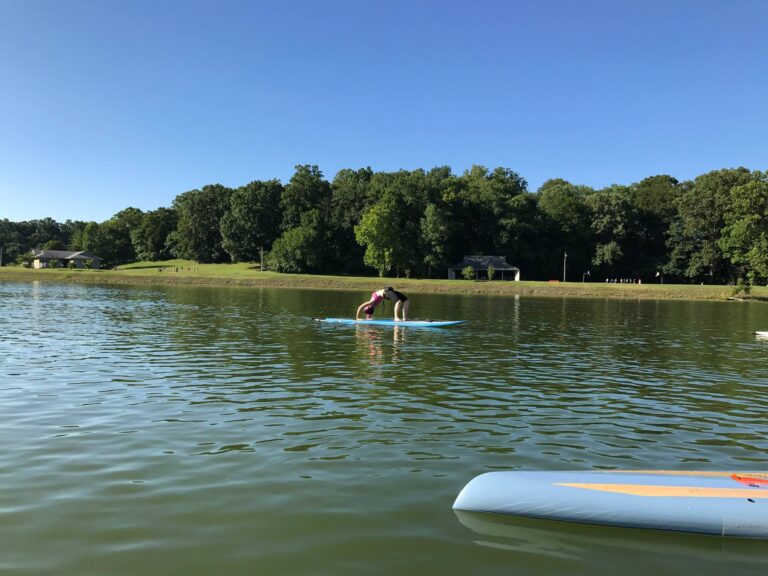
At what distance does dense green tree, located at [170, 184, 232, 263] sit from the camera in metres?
132

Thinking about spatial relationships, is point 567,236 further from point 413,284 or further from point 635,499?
point 635,499

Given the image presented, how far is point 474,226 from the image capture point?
112688 millimetres

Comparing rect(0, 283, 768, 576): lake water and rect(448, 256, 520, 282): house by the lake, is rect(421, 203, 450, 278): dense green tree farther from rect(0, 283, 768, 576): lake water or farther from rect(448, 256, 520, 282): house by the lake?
rect(0, 283, 768, 576): lake water

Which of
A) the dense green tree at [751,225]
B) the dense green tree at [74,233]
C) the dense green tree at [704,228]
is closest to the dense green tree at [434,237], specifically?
the dense green tree at [704,228]

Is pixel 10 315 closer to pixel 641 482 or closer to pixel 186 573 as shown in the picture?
pixel 186 573

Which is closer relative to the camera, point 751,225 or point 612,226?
point 751,225

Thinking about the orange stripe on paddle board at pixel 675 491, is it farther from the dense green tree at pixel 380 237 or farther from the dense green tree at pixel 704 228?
the dense green tree at pixel 704 228

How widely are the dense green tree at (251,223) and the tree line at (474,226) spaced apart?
226mm

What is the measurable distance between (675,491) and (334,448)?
4843 mm

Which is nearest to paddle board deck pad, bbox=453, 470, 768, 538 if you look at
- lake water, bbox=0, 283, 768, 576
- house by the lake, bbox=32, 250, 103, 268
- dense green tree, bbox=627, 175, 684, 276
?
lake water, bbox=0, 283, 768, 576

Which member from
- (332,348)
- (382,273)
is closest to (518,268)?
(382,273)

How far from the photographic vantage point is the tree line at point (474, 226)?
100875mm

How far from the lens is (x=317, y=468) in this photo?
8.26 metres

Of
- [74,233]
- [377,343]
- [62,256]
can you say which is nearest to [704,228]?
[377,343]
